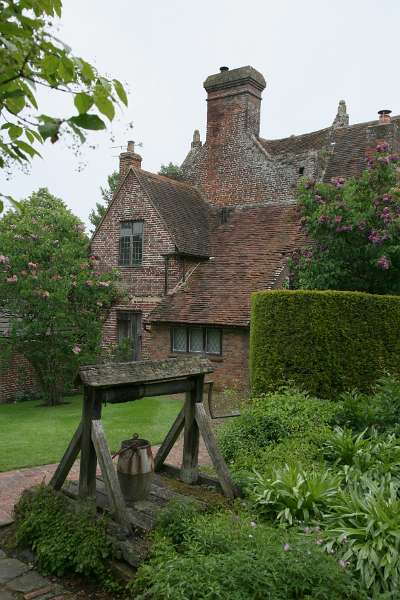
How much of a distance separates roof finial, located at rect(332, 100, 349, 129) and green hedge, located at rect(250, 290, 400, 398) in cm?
1245

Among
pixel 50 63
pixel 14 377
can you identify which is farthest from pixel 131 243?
pixel 50 63

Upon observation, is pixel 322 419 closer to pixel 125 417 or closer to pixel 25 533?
pixel 25 533

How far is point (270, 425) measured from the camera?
27.3 feet

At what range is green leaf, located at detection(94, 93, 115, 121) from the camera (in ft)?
8.70

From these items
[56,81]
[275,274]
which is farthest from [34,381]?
[56,81]

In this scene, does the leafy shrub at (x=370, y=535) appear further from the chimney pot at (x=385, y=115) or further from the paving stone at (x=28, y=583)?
the chimney pot at (x=385, y=115)

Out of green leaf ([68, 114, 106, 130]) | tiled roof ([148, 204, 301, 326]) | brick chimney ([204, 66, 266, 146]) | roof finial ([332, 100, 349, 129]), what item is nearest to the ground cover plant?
green leaf ([68, 114, 106, 130])

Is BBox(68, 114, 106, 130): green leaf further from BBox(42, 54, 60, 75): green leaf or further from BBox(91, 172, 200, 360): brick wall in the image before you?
BBox(91, 172, 200, 360): brick wall

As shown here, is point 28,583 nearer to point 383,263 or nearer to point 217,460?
point 217,460

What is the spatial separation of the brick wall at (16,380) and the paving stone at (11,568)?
13165 mm

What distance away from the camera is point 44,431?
11.7 m

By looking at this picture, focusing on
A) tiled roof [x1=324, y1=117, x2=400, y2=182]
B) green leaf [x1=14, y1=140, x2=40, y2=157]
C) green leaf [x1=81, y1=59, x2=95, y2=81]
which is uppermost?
tiled roof [x1=324, y1=117, x2=400, y2=182]

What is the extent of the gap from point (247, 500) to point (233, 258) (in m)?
14.2

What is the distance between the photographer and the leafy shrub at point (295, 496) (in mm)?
5387
